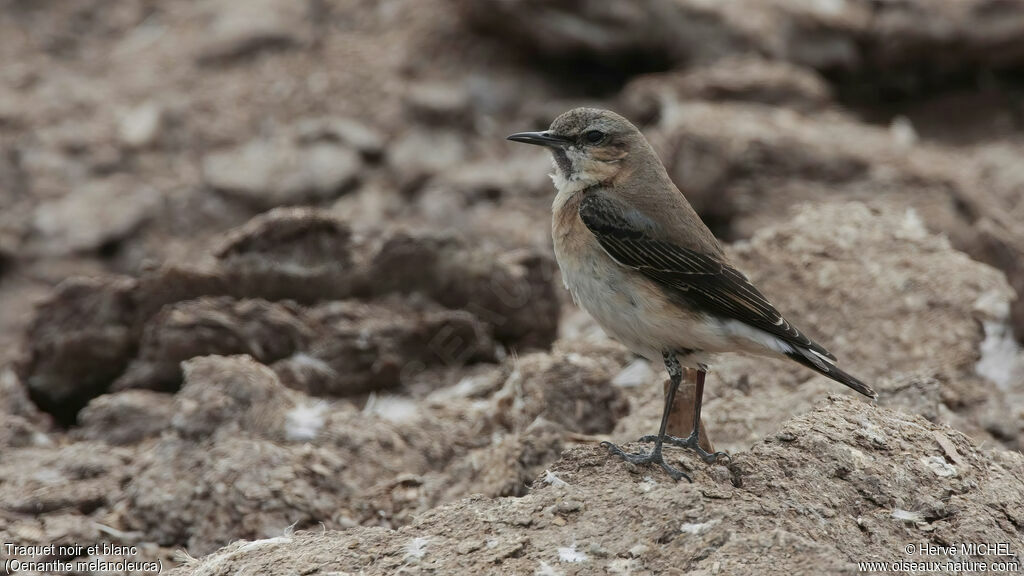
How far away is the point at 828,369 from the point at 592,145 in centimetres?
186

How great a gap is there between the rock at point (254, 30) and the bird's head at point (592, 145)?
22.7 feet

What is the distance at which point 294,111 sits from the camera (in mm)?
11688

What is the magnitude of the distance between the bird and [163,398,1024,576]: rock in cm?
25

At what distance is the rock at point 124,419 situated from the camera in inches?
272

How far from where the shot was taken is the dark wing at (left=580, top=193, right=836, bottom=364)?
5.65 meters

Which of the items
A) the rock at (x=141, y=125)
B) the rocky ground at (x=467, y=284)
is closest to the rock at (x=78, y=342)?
the rocky ground at (x=467, y=284)

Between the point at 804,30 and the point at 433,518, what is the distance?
327 inches

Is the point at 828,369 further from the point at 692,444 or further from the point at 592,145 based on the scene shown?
the point at 592,145

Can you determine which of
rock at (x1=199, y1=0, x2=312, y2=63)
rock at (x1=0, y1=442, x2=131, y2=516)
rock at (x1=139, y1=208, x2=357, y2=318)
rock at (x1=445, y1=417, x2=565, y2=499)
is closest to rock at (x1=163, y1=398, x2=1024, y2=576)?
rock at (x1=445, y1=417, x2=565, y2=499)

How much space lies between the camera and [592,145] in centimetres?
638

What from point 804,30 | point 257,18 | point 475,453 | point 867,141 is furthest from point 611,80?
point 475,453

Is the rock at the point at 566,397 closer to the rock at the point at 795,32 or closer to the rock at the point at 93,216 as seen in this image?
the rock at the point at 93,216

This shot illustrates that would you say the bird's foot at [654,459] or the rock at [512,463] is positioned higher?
the bird's foot at [654,459]

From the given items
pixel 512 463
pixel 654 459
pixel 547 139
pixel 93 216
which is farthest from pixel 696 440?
pixel 93 216
